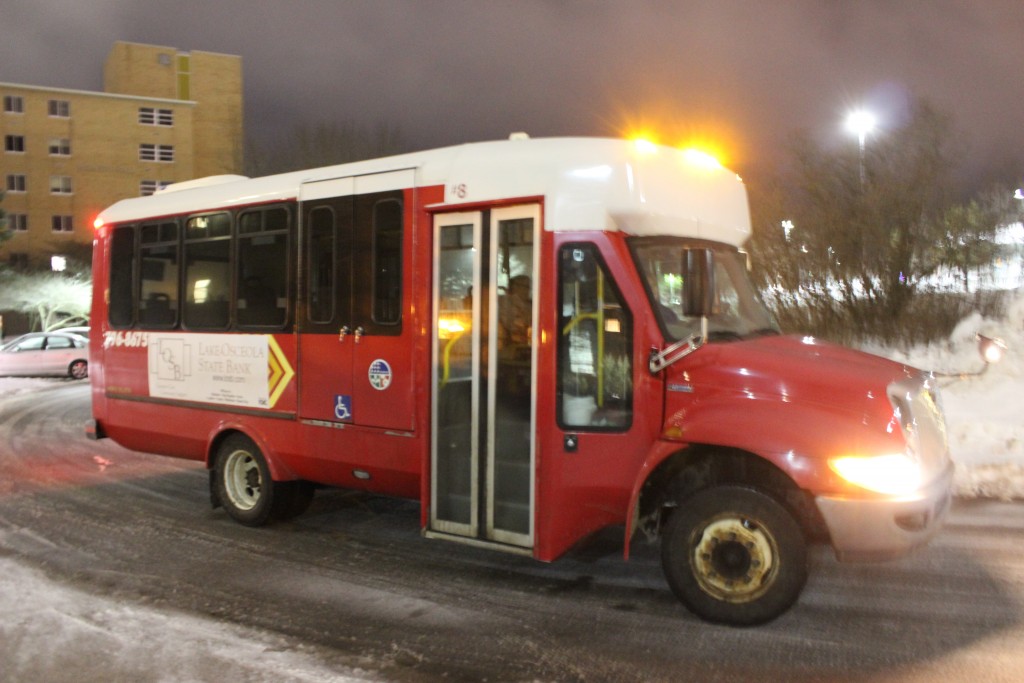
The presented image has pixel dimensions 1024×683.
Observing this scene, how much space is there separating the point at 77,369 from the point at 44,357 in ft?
3.19

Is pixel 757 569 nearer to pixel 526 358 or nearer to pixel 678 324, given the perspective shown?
pixel 678 324

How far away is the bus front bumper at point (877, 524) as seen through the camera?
4.62m

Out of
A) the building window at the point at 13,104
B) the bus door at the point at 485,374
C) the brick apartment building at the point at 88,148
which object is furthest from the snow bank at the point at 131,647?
the building window at the point at 13,104

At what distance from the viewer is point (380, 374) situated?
6.41 meters

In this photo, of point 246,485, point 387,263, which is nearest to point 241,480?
point 246,485

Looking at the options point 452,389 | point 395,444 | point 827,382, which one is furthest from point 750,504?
point 395,444

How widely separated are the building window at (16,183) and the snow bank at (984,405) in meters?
64.4

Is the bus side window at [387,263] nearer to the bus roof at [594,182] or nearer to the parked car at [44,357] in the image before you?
the bus roof at [594,182]

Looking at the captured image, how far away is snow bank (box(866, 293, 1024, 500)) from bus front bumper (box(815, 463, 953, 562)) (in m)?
4.13

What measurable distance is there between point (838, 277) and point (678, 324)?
493 inches

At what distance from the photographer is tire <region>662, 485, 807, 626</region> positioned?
4.84 m

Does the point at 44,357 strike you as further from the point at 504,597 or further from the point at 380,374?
the point at 504,597

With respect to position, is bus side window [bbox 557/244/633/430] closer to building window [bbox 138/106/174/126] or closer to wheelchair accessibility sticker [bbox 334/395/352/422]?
wheelchair accessibility sticker [bbox 334/395/352/422]

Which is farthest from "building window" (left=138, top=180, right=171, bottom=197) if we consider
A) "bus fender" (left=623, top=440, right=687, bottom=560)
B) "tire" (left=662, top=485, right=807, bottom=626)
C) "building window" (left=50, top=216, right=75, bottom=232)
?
"tire" (left=662, top=485, right=807, bottom=626)
